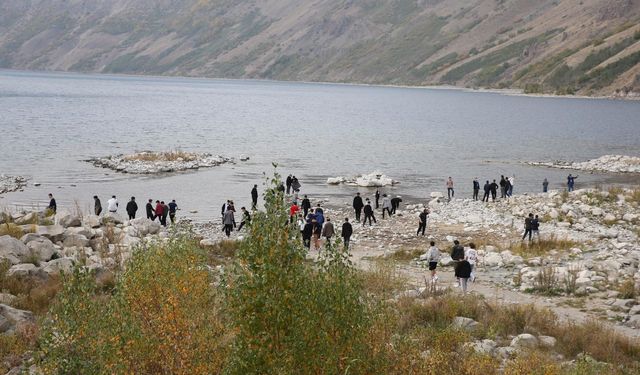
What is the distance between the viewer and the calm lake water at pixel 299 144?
4903 centimetres

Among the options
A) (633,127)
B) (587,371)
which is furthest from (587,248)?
(633,127)

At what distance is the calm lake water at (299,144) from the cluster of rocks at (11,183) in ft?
3.78

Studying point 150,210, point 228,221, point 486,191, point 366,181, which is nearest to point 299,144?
point 366,181

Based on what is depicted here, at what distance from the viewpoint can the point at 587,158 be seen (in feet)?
231

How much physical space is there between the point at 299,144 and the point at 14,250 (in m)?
62.3

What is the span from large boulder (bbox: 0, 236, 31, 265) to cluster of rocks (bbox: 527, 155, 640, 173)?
53498mm

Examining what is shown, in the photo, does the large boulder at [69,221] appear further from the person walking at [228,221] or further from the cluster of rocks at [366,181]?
the cluster of rocks at [366,181]

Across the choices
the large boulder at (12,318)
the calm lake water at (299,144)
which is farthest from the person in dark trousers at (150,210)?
the large boulder at (12,318)

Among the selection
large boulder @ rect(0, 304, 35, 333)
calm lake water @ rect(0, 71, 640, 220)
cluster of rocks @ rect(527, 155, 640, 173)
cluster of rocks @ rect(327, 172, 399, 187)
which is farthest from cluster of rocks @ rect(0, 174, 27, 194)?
cluster of rocks @ rect(527, 155, 640, 173)

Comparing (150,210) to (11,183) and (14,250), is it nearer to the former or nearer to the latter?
(14,250)

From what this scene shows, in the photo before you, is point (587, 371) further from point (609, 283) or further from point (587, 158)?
point (587, 158)

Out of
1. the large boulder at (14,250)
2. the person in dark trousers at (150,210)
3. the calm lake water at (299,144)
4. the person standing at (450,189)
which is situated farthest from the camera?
the calm lake water at (299,144)

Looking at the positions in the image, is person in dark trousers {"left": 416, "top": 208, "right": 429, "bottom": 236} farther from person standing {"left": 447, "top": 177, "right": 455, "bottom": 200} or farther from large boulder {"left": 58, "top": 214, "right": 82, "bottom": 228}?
large boulder {"left": 58, "top": 214, "right": 82, "bottom": 228}

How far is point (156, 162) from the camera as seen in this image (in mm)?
58938
